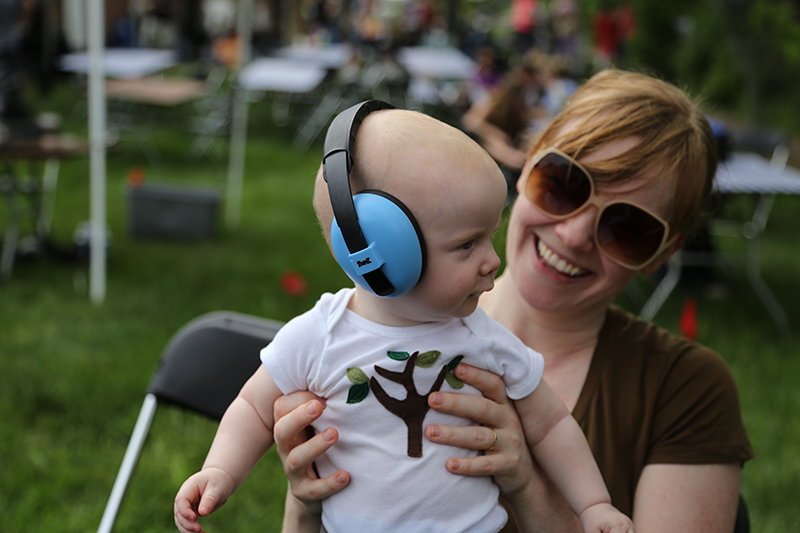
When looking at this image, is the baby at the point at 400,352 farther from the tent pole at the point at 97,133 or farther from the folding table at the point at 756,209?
the tent pole at the point at 97,133

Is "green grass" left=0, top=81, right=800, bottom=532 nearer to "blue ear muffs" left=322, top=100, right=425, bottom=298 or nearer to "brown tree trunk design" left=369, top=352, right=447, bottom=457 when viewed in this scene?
"brown tree trunk design" left=369, top=352, right=447, bottom=457

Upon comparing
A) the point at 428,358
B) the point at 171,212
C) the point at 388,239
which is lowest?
the point at 171,212

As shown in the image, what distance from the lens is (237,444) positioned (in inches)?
50.1

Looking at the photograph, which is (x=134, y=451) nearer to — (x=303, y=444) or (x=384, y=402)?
(x=303, y=444)

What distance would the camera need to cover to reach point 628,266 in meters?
1.62

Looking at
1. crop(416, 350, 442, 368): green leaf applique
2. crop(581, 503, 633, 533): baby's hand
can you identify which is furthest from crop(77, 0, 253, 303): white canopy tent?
crop(581, 503, 633, 533): baby's hand

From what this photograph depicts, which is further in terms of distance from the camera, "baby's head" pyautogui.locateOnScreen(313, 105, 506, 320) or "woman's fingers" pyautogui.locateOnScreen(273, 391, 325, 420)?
"woman's fingers" pyautogui.locateOnScreen(273, 391, 325, 420)

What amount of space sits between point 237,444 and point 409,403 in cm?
32

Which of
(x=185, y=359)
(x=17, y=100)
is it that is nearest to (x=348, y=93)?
(x=17, y=100)

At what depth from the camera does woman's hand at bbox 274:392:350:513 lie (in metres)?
1.20

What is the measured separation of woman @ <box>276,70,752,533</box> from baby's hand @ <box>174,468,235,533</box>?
0.22 metres

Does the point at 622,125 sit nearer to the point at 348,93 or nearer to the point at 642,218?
the point at 642,218

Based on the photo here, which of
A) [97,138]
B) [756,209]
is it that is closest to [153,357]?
Answer: [97,138]

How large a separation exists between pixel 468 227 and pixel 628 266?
65cm
